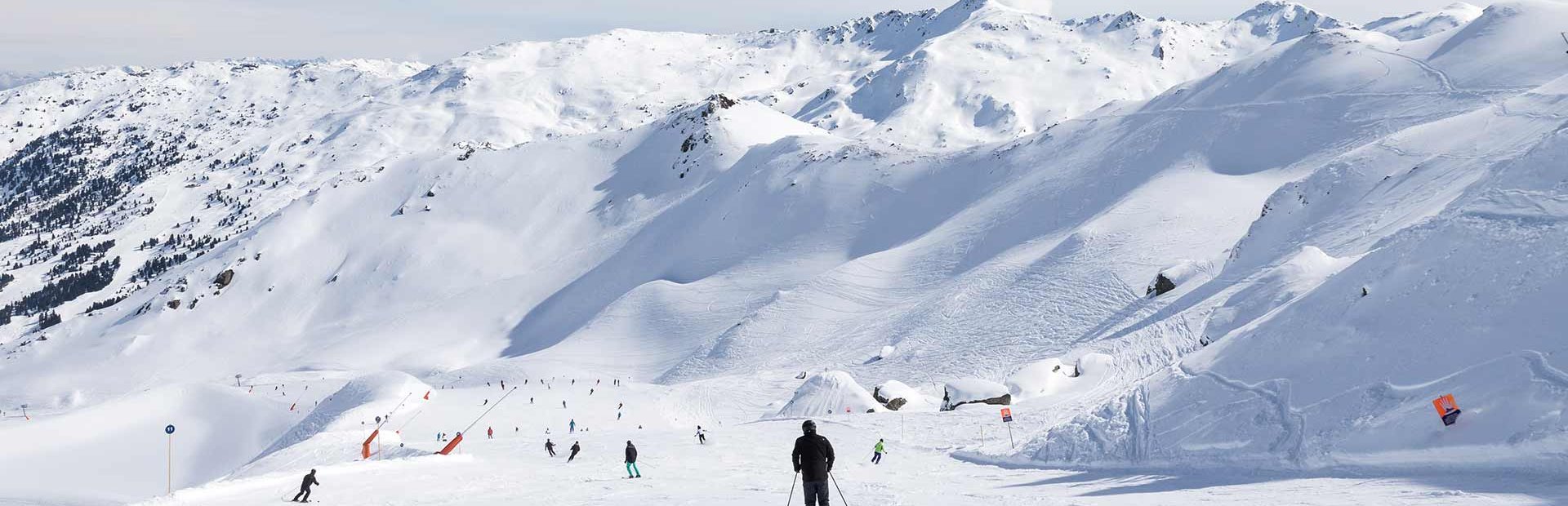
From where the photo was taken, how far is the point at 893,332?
3142 inches

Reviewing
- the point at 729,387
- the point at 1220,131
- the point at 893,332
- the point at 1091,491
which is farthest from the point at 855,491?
the point at 1220,131

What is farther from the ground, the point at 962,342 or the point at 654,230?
the point at 654,230

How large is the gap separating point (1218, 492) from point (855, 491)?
7.23m

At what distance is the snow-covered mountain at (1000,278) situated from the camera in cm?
2227

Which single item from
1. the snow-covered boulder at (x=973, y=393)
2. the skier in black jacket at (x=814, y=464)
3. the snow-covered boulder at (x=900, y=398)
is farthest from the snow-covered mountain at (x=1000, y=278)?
the skier in black jacket at (x=814, y=464)

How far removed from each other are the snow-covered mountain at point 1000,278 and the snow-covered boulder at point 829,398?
346mm

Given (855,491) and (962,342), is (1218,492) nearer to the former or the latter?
(855,491)

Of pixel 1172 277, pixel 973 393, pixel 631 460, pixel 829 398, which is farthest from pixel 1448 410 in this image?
pixel 1172 277

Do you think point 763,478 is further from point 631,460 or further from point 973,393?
point 973,393

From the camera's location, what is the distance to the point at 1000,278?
8219 cm

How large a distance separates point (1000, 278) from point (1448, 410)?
209 ft

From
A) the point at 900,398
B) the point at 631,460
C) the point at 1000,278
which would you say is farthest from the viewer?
the point at 1000,278

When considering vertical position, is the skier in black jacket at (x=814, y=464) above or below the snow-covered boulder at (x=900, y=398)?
above

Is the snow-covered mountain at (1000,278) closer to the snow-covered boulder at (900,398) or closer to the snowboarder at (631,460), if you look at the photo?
the snow-covered boulder at (900,398)
